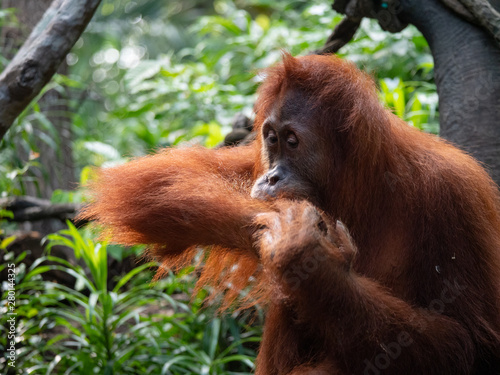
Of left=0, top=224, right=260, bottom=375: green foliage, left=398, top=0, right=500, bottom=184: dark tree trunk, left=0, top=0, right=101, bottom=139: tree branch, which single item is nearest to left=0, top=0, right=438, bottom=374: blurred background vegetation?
left=0, top=224, right=260, bottom=375: green foliage

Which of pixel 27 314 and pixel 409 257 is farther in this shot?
pixel 27 314

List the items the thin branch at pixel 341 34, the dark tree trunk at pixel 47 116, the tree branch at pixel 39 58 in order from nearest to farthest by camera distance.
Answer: the tree branch at pixel 39 58, the thin branch at pixel 341 34, the dark tree trunk at pixel 47 116

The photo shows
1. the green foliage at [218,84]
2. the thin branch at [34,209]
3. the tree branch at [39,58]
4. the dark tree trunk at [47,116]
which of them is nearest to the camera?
the tree branch at [39,58]

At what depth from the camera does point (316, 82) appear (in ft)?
7.67

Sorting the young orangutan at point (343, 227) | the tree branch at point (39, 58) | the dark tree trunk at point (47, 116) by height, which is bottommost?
the dark tree trunk at point (47, 116)

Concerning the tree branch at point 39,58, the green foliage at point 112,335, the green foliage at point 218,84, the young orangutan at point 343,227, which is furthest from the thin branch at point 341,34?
the green foliage at point 112,335

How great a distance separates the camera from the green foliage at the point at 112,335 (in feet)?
11.9

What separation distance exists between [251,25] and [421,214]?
5.11 metres

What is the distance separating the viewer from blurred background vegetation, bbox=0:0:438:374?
3.73 metres

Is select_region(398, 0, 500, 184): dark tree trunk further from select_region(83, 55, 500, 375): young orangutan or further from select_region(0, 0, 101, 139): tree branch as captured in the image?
select_region(0, 0, 101, 139): tree branch

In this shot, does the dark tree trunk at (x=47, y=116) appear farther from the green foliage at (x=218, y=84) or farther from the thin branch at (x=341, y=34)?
the thin branch at (x=341, y=34)

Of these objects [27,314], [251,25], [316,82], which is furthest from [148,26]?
[316,82]

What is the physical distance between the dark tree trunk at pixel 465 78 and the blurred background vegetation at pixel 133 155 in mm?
393

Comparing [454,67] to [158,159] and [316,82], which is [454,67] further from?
[158,159]
